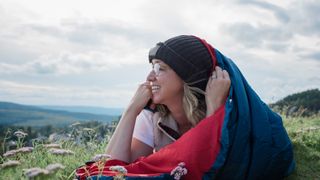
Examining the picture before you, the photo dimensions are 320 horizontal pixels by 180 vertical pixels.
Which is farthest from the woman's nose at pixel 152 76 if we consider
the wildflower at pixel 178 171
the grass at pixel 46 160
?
the grass at pixel 46 160

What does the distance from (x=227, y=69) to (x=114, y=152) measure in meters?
1.26

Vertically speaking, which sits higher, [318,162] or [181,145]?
[181,145]

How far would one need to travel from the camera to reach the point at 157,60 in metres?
4.67

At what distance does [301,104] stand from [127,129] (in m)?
8.75

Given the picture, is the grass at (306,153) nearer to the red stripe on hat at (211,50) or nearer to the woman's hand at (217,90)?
the woman's hand at (217,90)

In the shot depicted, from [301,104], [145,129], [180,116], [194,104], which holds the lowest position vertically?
[301,104]

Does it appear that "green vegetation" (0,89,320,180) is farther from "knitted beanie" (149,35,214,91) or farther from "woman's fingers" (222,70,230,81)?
"woman's fingers" (222,70,230,81)

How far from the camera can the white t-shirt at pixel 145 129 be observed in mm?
4926

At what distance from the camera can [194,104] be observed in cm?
468

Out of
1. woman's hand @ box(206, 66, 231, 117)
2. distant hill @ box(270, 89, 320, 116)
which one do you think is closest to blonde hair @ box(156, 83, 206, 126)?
woman's hand @ box(206, 66, 231, 117)

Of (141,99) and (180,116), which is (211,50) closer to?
(180,116)

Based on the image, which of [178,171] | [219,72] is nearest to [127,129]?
[178,171]

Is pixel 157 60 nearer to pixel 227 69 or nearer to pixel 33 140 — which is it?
pixel 227 69

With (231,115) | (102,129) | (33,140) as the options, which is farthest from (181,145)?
(102,129)
